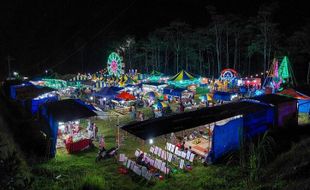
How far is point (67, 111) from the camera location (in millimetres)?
13938

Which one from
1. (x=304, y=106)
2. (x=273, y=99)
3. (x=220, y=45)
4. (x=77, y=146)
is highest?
(x=220, y=45)

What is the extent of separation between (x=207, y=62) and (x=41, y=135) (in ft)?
133

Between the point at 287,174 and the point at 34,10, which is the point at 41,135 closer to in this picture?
the point at 287,174

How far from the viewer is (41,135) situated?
1597 centimetres

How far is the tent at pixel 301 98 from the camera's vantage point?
19.2 metres

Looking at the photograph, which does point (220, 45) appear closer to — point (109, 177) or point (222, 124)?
point (222, 124)

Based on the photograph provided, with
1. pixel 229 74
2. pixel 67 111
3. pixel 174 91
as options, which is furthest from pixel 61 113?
pixel 229 74

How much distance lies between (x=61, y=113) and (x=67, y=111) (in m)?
0.31

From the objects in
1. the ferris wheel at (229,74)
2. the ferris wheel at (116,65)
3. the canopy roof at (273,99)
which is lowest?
the canopy roof at (273,99)

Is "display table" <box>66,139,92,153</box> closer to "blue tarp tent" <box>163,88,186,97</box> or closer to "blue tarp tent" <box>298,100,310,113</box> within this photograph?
"blue tarp tent" <box>163,88,186,97</box>

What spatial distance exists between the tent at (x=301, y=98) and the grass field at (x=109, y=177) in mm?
11008

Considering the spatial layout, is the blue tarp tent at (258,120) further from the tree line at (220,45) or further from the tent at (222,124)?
the tree line at (220,45)

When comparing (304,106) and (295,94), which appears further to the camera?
(304,106)

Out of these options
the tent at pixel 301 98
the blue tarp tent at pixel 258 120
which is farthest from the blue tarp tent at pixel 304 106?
the blue tarp tent at pixel 258 120
